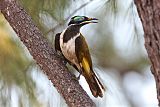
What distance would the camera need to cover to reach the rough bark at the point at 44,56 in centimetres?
122

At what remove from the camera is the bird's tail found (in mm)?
1431

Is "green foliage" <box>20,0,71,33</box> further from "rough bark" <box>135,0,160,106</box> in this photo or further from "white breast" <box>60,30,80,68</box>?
"rough bark" <box>135,0,160,106</box>

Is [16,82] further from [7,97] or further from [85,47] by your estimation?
[85,47]

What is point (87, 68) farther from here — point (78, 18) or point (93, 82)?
point (78, 18)

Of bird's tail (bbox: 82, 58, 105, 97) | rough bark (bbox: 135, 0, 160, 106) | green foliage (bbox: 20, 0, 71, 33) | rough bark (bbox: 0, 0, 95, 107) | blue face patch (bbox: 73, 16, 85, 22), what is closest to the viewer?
rough bark (bbox: 135, 0, 160, 106)

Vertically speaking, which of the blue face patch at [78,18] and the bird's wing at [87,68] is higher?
the blue face patch at [78,18]

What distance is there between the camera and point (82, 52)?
1.50 metres

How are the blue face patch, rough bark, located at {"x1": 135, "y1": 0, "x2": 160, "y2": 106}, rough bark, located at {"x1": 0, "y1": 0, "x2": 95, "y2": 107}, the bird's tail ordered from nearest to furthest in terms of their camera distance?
rough bark, located at {"x1": 135, "y1": 0, "x2": 160, "y2": 106}
rough bark, located at {"x1": 0, "y1": 0, "x2": 95, "y2": 107}
the bird's tail
the blue face patch

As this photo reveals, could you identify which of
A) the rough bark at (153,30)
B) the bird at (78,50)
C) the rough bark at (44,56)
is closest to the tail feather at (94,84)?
the bird at (78,50)

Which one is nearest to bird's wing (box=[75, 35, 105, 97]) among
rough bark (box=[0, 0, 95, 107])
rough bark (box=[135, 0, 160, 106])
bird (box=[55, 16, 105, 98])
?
bird (box=[55, 16, 105, 98])

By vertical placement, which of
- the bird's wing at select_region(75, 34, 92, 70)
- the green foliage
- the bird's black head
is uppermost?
the green foliage

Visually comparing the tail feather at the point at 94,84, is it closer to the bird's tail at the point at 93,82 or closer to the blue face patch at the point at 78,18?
the bird's tail at the point at 93,82

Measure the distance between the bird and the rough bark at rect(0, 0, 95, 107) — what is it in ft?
0.55

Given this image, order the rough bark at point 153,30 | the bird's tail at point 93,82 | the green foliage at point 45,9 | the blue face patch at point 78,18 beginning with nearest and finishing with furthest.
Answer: the rough bark at point 153,30 → the bird's tail at point 93,82 → the blue face patch at point 78,18 → the green foliage at point 45,9
